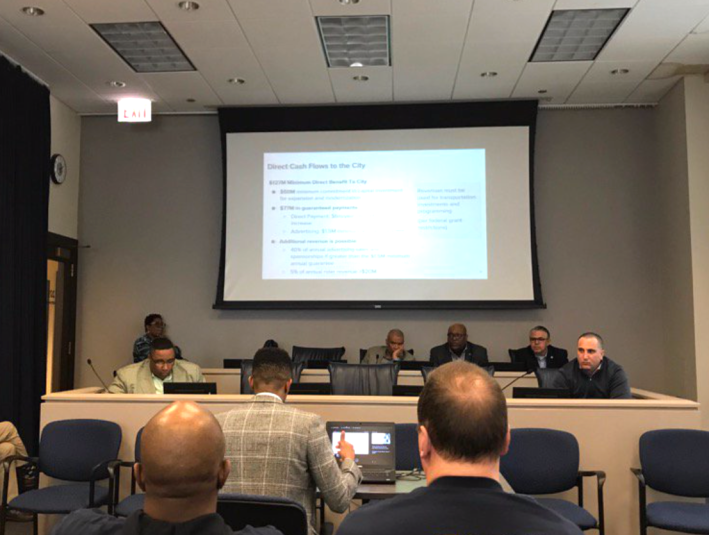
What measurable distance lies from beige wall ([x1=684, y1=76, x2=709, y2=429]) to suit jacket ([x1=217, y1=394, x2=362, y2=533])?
17.2ft

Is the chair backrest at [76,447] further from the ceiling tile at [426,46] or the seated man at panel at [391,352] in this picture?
the ceiling tile at [426,46]

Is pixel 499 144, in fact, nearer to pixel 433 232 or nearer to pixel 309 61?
pixel 433 232

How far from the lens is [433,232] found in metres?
7.65

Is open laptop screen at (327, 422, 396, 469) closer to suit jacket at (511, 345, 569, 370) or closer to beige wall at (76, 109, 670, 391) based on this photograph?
suit jacket at (511, 345, 569, 370)

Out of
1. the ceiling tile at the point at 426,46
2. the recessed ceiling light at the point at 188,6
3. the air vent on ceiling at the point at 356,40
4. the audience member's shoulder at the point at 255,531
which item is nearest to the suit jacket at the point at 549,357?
the ceiling tile at the point at 426,46

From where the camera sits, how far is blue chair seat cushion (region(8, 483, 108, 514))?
3857mm

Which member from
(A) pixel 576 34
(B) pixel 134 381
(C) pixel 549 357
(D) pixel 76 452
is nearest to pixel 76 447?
(D) pixel 76 452

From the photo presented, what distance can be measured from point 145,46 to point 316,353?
136 inches

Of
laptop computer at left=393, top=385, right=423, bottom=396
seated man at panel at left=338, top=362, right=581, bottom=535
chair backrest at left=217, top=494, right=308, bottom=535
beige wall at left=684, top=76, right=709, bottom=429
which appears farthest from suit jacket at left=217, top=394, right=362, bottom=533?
beige wall at left=684, top=76, right=709, bottom=429

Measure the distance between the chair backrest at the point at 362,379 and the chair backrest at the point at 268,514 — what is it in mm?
3337

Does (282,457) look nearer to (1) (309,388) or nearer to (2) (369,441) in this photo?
(2) (369,441)

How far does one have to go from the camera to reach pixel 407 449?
3.88 meters

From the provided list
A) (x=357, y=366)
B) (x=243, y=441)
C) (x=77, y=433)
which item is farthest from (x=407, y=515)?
(x=357, y=366)

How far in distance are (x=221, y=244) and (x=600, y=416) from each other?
188 inches
